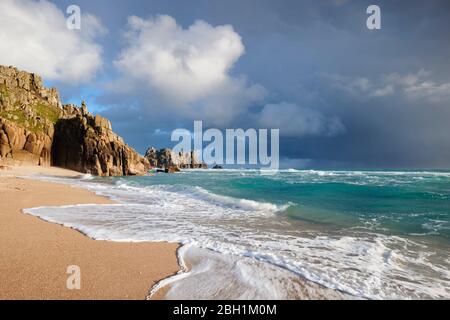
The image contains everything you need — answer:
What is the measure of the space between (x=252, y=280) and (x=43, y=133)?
67.9m

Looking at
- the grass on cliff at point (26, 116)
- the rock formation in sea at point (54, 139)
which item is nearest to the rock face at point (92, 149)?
the rock formation in sea at point (54, 139)

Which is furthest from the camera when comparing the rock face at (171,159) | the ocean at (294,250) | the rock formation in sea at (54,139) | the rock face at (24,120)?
the rock face at (171,159)

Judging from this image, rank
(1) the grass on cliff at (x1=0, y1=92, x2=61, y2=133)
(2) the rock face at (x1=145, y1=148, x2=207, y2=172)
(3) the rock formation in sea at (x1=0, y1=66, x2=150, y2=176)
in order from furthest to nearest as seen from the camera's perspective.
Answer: (2) the rock face at (x1=145, y1=148, x2=207, y2=172) < (1) the grass on cliff at (x1=0, y1=92, x2=61, y2=133) < (3) the rock formation in sea at (x1=0, y1=66, x2=150, y2=176)

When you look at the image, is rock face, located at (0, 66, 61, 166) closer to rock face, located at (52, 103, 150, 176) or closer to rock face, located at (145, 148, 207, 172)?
rock face, located at (52, 103, 150, 176)

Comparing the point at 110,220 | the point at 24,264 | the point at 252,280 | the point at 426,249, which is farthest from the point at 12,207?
the point at 426,249

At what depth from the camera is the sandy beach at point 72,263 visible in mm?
4039

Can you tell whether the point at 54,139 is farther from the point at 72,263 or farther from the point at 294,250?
the point at 294,250

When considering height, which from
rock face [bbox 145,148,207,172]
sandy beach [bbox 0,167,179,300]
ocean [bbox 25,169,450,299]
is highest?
rock face [bbox 145,148,207,172]

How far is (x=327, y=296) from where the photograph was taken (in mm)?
4543

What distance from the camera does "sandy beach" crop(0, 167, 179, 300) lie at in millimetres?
4039

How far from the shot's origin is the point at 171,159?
6097 inches

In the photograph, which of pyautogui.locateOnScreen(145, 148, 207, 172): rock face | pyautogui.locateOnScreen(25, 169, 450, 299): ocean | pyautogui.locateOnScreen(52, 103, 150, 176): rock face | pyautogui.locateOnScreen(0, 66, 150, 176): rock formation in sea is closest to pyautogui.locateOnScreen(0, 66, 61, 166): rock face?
pyautogui.locateOnScreen(0, 66, 150, 176): rock formation in sea

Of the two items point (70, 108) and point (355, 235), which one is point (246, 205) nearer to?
point (355, 235)

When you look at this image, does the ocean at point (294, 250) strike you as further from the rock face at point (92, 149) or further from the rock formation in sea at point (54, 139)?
Result: the rock formation in sea at point (54, 139)
